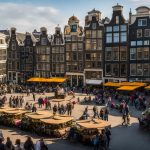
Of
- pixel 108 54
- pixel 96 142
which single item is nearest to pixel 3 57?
pixel 108 54

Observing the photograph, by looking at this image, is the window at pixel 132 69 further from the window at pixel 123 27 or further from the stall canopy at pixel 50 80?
the stall canopy at pixel 50 80

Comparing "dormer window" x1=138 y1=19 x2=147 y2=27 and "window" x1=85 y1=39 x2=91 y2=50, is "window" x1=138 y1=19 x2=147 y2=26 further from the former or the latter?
"window" x1=85 y1=39 x2=91 y2=50

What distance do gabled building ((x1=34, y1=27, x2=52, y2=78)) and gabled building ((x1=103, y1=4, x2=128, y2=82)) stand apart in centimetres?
1270

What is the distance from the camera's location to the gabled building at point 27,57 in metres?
73.9

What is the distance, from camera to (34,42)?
243 ft

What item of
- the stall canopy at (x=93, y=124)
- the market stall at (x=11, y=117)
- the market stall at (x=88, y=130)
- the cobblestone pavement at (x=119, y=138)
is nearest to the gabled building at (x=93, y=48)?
the cobblestone pavement at (x=119, y=138)

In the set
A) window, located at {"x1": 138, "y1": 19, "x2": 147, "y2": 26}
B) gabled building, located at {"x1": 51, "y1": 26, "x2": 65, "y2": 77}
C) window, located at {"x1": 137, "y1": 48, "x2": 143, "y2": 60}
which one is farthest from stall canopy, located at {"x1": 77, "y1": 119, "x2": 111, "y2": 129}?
gabled building, located at {"x1": 51, "y1": 26, "x2": 65, "y2": 77}

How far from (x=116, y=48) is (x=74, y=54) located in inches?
356

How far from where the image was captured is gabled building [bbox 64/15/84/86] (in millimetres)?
68338

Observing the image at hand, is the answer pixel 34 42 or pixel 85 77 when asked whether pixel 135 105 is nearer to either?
pixel 85 77

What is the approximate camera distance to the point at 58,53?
70625 millimetres

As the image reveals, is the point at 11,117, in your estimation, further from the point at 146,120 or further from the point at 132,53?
the point at 132,53

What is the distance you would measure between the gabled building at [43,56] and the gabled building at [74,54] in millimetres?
4272

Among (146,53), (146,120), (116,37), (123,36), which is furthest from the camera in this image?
(116,37)
